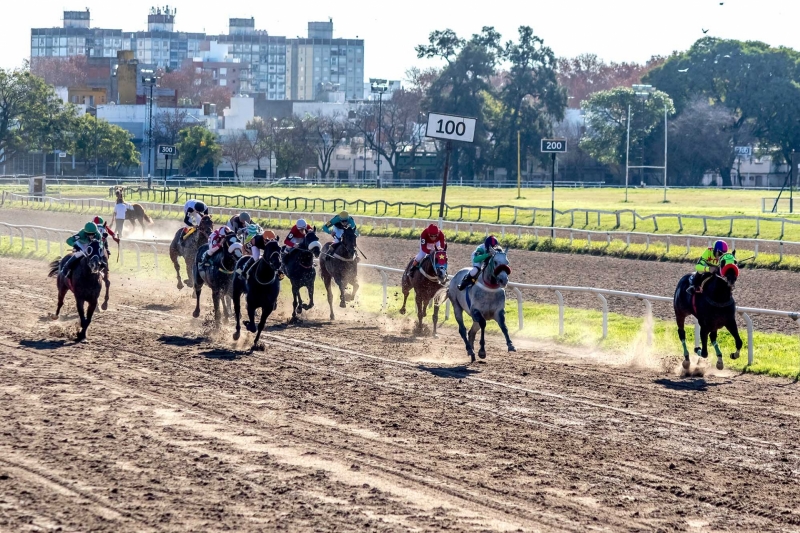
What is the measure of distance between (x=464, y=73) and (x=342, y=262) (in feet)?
219

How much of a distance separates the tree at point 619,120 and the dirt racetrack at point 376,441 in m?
70.3

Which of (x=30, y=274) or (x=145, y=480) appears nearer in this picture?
(x=145, y=480)

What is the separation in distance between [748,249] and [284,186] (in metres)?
53.1

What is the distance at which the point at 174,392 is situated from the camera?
11773mm

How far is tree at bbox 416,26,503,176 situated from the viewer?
83.5 meters

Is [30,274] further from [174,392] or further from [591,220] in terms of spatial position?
[591,220]

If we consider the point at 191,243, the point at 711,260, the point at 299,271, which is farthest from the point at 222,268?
the point at 711,260

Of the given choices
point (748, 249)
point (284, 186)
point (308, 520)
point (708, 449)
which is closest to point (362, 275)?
point (748, 249)

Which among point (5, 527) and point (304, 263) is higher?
point (304, 263)

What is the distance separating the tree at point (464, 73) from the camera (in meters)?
83.5

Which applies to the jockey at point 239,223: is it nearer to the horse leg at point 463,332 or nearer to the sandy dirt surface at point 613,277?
the horse leg at point 463,332

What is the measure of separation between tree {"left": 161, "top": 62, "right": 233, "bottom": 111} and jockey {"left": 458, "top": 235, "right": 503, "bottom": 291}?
148969 mm

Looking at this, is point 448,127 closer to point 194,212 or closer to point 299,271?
point 194,212

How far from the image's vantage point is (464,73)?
8369cm
